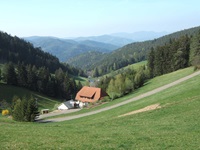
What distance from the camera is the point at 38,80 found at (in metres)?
138

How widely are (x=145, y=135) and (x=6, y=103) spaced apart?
89457mm

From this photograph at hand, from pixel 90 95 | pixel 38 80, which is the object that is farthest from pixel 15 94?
pixel 90 95

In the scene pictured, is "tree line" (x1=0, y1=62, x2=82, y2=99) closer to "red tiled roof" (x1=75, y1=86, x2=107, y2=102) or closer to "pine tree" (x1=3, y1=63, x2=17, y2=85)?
"pine tree" (x1=3, y1=63, x2=17, y2=85)

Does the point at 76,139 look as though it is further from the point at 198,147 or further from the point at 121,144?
the point at 198,147

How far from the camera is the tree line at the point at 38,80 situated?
5064 inches

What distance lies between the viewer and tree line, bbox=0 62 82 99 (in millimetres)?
128625

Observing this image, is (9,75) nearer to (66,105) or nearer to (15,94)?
(15,94)

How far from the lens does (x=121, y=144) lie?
17.5 metres

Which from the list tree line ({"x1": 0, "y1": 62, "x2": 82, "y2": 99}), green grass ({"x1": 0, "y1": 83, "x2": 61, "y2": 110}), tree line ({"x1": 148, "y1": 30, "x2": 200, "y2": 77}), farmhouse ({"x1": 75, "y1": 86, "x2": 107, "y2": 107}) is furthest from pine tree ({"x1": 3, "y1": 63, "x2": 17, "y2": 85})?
tree line ({"x1": 148, "y1": 30, "x2": 200, "y2": 77})

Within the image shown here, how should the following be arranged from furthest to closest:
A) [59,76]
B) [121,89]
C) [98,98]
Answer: [59,76], [98,98], [121,89]

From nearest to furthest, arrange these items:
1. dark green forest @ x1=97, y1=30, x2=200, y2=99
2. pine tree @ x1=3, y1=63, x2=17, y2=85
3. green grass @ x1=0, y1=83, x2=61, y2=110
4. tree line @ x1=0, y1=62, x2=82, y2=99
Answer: dark green forest @ x1=97, y1=30, x2=200, y2=99 → green grass @ x1=0, y1=83, x2=61, y2=110 → pine tree @ x1=3, y1=63, x2=17, y2=85 → tree line @ x1=0, y1=62, x2=82, y2=99

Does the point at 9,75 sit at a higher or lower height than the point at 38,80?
higher

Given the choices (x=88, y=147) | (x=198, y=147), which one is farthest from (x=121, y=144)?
(x=198, y=147)

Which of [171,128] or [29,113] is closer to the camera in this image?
[171,128]
